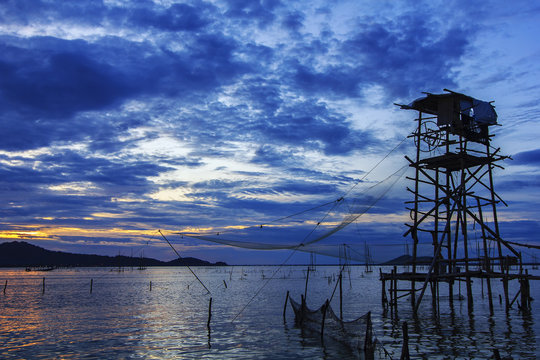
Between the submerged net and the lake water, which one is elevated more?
the submerged net

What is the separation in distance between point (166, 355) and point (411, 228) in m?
16.5

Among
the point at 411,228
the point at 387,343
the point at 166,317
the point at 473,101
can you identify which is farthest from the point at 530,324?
the point at 166,317

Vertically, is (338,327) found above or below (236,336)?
above

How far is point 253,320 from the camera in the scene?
29312 millimetres

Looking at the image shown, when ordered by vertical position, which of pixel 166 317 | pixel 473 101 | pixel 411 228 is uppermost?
pixel 473 101

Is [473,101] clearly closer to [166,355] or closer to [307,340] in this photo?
[307,340]

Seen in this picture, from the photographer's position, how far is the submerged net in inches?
604

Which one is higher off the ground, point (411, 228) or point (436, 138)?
point (436, 138)

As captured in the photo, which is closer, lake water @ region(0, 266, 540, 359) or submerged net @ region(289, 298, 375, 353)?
submerged net @ region(289, 298, 375, 353)

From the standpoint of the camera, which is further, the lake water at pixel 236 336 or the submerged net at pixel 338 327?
the lake water at pixel 236 336

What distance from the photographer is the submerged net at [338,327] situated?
50.3 feet

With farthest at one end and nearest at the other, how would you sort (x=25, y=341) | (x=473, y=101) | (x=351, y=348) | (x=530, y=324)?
(x=473, y=101)
(x=530, y=324)
(x=25, y=341)
(x=351, y=348)

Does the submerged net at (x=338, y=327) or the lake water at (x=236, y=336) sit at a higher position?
the submerged net at (x=338, y=327)

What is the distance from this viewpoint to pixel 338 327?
18.8m
